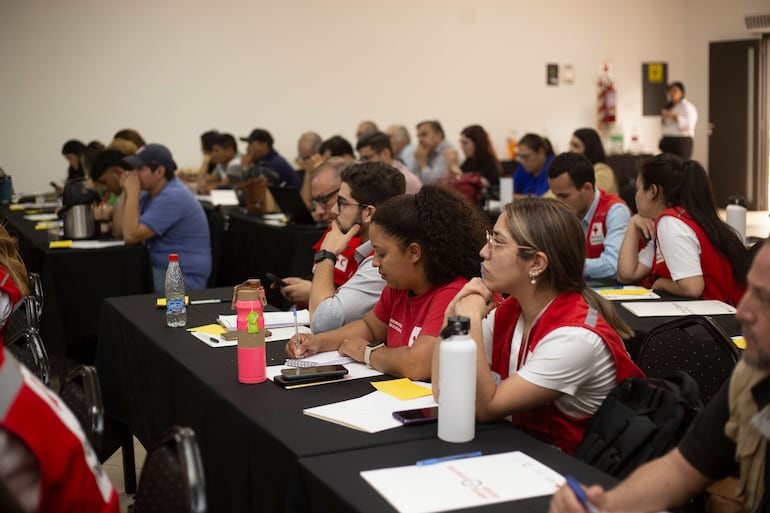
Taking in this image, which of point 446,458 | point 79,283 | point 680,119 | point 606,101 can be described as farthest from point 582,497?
point 606,101

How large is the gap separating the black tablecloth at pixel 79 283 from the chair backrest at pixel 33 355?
6.47ft

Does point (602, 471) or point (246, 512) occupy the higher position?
point (602, 471)

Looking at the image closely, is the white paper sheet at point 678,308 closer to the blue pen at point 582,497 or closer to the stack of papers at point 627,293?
the stack of papers at point 627,293

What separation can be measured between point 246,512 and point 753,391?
47.0 inches

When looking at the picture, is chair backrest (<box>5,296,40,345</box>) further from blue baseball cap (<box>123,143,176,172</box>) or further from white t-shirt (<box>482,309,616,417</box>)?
blue baseball cap (<box>123,143,176,172</box>)

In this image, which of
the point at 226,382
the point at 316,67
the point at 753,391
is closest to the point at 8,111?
the point at 316,67

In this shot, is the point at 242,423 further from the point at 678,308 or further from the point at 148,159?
the point at 148,159

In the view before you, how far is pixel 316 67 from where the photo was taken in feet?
34.0

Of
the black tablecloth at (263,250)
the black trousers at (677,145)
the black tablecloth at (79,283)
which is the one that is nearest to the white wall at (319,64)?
the black trousers at (677,145)

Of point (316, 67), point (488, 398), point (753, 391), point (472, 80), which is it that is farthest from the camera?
point (472, 80)

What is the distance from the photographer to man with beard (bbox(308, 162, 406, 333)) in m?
2.92

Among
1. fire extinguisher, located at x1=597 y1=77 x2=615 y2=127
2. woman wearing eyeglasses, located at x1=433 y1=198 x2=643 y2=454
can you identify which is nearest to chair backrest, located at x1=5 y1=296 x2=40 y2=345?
woman wearing eyeglasses, located at x1=433 y1=198 x2=643 y2=454

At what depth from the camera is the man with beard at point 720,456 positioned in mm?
1379

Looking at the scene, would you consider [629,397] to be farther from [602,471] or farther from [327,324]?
[327,324]
